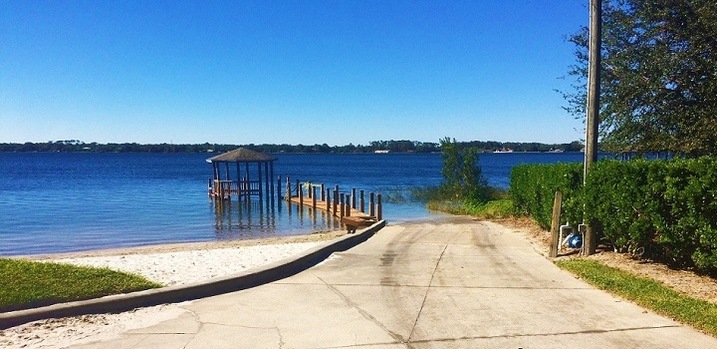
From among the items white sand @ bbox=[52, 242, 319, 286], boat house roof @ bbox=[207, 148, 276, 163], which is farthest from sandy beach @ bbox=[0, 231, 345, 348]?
boat house roof @ bbox=[207, 148, 276, 163]

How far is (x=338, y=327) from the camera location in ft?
19.9

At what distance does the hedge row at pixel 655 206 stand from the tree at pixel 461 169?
15.8m

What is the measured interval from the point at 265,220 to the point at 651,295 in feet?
77.7

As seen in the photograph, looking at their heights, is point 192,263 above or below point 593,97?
below

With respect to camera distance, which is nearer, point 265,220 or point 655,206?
point 655,206

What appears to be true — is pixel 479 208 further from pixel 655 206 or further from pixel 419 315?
pixel 419 315

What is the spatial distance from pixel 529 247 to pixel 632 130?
4.55 meters

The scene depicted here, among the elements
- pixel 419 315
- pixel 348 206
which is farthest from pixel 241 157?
pixel 419 315

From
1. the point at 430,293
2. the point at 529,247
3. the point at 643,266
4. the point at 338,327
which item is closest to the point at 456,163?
the point at 529,247

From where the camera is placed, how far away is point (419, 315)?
21.4 ft

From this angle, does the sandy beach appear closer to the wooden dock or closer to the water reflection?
the wooden dock

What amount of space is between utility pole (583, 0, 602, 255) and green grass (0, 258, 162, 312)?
774 cm

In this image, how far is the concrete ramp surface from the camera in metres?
5.60

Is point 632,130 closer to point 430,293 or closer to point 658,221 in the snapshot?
point 658,221
